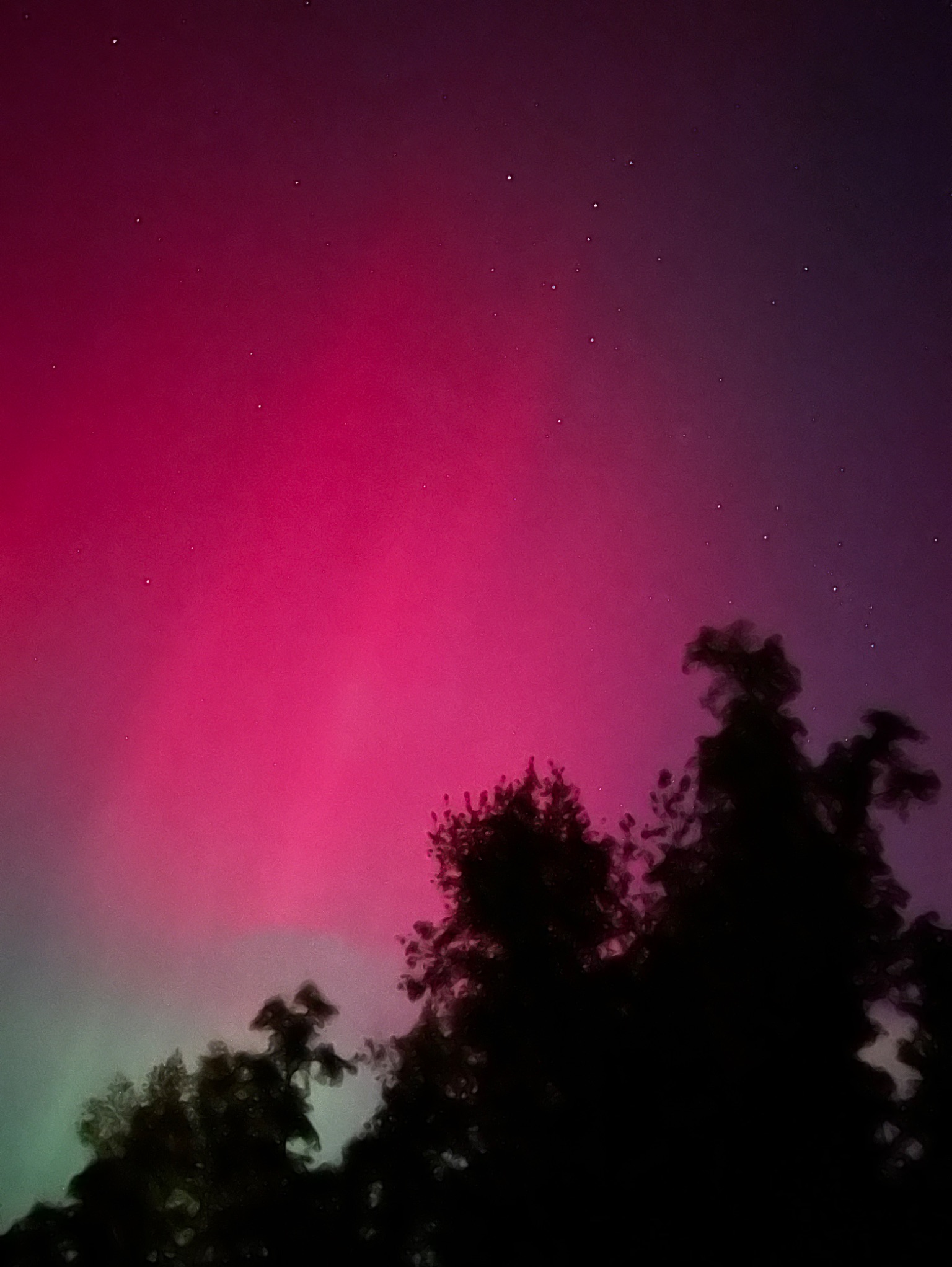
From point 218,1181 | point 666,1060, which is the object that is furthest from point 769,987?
point 218,1181

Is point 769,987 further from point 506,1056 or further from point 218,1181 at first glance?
point 218,1181

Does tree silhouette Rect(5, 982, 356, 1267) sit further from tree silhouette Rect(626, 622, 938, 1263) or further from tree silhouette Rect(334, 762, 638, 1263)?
tree silhouette Rect(626, 622, 938, 1263)

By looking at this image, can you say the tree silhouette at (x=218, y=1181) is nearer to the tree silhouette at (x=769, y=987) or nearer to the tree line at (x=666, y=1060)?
Result: the tree line at (x=666, y=1060)

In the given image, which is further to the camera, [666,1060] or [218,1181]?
[218,1181]

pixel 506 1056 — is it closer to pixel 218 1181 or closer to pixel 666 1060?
pixel 666 1060

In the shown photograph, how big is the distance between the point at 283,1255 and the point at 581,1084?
321 inches

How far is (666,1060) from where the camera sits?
1745 centimetres

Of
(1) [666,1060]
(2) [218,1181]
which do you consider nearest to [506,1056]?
(1) [666,1060]

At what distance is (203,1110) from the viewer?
914 inches

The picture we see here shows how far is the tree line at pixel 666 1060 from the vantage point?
641 inches

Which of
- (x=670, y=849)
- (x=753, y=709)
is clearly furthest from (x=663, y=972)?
(x=753, y=709)

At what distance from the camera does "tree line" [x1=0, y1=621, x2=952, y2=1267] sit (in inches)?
641

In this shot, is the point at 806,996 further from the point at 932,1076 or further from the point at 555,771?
the point at 555,771

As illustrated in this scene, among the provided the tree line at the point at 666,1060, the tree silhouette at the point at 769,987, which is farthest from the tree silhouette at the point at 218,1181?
the tree silhouette at the point at 769,987
